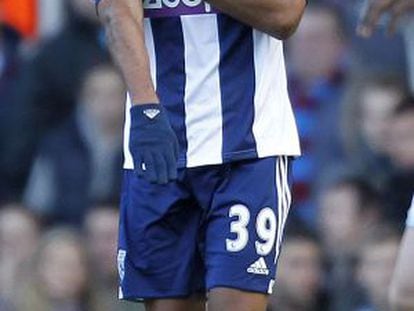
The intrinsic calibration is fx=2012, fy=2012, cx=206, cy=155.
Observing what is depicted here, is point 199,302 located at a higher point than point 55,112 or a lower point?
lower

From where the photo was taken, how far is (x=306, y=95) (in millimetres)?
11094

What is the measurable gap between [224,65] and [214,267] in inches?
26.7

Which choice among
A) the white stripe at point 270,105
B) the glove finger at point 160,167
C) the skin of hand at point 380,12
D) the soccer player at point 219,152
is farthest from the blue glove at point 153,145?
the skin of hand at point 380,12

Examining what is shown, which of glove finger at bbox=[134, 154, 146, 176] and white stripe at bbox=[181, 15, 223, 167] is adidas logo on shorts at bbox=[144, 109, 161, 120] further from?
white stripe at bbox=[181, 15, 223, 167]

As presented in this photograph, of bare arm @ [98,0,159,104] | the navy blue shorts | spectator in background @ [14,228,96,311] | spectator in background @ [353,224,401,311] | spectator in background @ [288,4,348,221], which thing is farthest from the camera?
spectator in background @ [288,4,348,221]

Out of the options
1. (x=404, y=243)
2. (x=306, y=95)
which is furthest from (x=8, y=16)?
(x=404, y=243)

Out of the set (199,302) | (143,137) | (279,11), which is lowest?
(199,302)

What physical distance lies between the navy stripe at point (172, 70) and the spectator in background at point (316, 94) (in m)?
4.14

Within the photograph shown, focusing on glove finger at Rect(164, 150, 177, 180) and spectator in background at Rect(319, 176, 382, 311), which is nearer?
glove finger at Rect(164, 150, 177, 180)

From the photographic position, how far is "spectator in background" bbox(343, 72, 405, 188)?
10641 mm

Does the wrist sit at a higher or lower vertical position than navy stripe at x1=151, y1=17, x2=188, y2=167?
lower

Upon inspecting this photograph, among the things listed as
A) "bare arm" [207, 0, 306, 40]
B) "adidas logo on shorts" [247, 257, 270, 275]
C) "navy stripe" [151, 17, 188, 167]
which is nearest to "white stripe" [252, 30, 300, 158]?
"bare arm" [207, 0, 306, 40]

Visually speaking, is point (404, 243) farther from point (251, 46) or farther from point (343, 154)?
point (343, 154)

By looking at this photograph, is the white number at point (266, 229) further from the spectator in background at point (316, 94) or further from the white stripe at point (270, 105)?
the spectator in background at point (316, 94)
